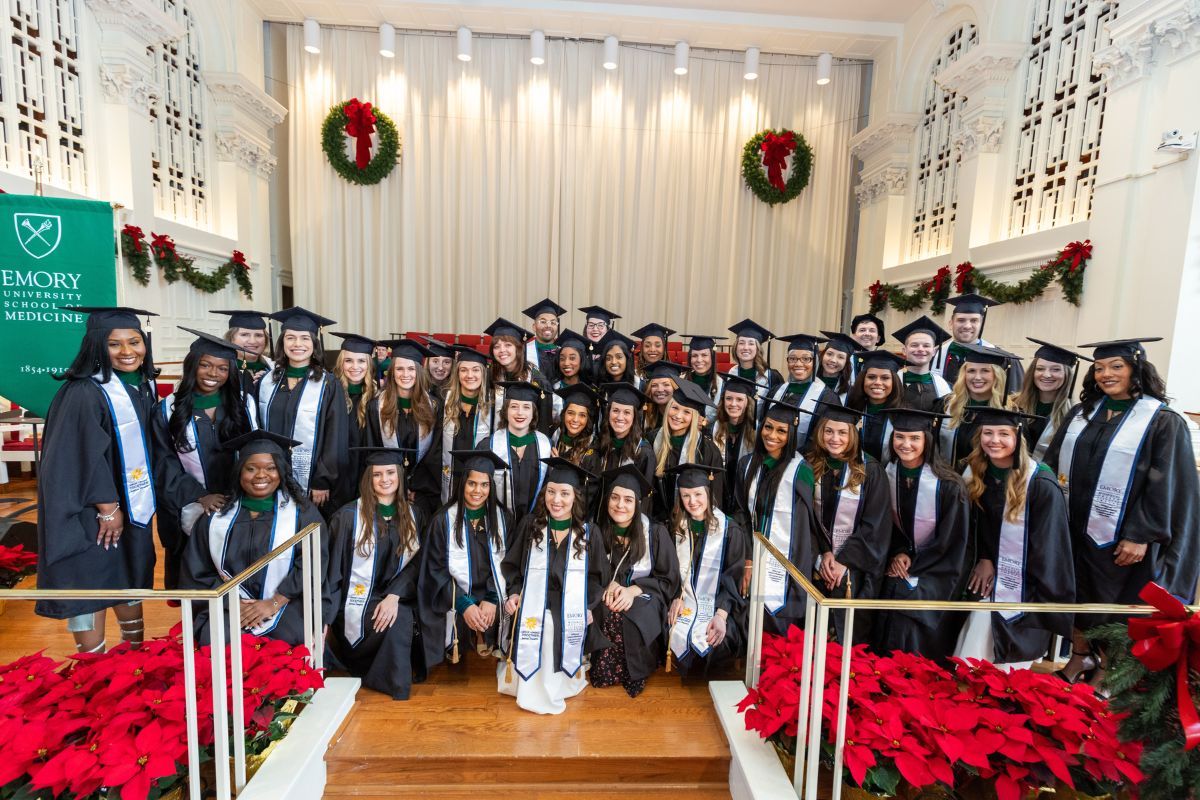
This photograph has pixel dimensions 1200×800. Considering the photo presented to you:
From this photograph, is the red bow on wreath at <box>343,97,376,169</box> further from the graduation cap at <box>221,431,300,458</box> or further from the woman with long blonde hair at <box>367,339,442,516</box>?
the graduation cap at <box>221,431,300,458</box>

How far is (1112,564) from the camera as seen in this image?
10.0ft

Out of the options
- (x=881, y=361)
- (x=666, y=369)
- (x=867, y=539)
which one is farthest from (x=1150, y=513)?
(x=666, y=369)

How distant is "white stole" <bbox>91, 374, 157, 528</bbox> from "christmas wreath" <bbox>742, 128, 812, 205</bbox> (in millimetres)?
10393

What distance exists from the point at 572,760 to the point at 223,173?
10.0 metres

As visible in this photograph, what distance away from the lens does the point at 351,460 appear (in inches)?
145

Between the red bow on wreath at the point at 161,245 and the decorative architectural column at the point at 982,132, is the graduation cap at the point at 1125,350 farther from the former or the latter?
the red bow on wreath at the point at 161,245

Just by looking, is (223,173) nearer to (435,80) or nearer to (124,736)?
(435,80)

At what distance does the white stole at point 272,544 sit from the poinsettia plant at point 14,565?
1.96m

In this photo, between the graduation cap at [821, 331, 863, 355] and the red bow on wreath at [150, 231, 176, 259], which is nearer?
the graduation cap at [821, 331, 863, 355]

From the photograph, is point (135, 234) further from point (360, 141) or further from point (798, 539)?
point (798, 539)

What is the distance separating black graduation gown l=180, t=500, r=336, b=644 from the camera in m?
2.88

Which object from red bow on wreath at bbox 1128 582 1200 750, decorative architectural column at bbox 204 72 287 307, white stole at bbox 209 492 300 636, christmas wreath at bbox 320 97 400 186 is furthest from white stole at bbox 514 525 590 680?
christmas wreath at bbox 320 97 400 186

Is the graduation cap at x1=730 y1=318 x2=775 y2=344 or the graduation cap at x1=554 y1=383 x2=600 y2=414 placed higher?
the graduation cap at x1=730 y1=318 x2=775 y2=344

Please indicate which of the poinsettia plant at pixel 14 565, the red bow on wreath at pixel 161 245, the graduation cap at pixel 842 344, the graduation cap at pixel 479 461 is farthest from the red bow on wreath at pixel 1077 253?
the red bow on wreath at pixel 161 245
